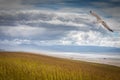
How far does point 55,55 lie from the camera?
14.6ft

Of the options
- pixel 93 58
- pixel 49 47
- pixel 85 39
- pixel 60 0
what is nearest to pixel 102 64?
pixel 93 58

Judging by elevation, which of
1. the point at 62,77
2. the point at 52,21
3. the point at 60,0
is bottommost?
the point at 62,77

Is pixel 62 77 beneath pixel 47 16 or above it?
beneath

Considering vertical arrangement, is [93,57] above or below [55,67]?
above

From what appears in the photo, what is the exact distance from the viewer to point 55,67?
4.45 metres

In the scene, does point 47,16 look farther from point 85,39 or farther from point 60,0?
point 85,39

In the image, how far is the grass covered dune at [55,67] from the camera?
4426mm

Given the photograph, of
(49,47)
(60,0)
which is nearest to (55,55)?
(49,47)

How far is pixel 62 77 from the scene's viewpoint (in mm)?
4434

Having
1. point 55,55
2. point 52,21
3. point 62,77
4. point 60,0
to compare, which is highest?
point 60,0

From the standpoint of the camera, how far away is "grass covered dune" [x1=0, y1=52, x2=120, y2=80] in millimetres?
4426

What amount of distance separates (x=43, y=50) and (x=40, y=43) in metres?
0.11

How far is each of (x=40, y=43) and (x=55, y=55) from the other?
29cm

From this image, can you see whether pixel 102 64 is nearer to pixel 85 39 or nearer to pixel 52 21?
pixel 85 39
